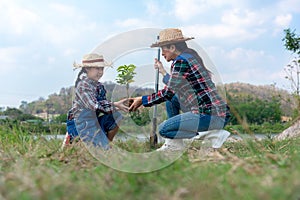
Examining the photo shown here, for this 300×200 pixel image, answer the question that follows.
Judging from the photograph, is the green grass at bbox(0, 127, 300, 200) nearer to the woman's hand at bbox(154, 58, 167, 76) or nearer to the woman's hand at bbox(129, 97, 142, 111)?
the woman's hand at bbox(129, 97, 142, 111)

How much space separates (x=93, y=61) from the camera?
14.1ft

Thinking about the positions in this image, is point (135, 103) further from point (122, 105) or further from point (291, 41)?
point (291, 41)

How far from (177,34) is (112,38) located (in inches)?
27.8

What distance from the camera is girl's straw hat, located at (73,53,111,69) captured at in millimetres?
4152

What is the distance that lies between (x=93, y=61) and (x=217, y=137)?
138cm

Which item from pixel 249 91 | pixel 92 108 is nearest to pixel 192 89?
pixel 92 108

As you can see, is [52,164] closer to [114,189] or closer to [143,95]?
[114,189]

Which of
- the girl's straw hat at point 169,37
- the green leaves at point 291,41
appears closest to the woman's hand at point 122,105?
the girl's straw hat at point 169,37

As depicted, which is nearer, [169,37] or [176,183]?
[176,183]

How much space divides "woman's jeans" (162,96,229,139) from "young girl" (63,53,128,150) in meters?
0.45

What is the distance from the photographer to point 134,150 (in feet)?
9.51

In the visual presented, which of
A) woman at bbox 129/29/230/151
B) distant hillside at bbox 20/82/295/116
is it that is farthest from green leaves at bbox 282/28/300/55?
woman at bbox 129/29/230/151

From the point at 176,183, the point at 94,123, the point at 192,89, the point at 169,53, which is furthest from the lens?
the point at 94,123

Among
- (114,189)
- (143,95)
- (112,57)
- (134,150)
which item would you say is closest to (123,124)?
(143,95)
